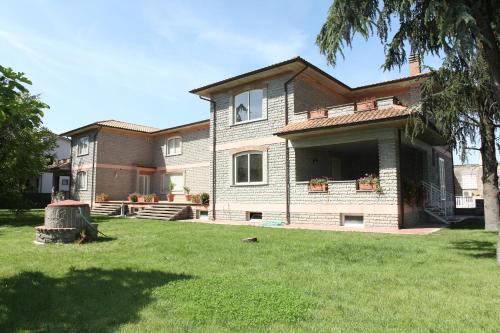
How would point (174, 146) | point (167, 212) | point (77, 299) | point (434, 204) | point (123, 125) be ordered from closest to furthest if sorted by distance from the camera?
point (77, 299) < point (434, 204) < point (167, 212) < point (174, 146) < point (123, 125)

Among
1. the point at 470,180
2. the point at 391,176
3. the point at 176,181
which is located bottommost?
the point at 391,176

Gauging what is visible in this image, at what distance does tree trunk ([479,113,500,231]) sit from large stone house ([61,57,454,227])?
1924 mm

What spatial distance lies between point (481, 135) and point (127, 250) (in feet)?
39.9

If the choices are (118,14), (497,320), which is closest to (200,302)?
(497,320)

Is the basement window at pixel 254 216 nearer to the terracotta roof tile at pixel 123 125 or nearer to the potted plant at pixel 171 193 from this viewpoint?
the potted plant at pixel 171 193

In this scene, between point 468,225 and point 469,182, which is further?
point 469,182

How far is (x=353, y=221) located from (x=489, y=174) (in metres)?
5.02

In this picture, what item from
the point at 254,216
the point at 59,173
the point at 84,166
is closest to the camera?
the point at 254,216

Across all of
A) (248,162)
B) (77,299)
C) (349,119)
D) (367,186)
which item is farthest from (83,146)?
(77,299)

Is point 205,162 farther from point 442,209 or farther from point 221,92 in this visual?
point 442,209

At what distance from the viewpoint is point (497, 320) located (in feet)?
13.0

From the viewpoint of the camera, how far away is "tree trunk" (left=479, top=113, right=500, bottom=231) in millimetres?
12713

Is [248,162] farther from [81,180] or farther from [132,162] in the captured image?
[81,180]

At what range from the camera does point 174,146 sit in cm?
2625
